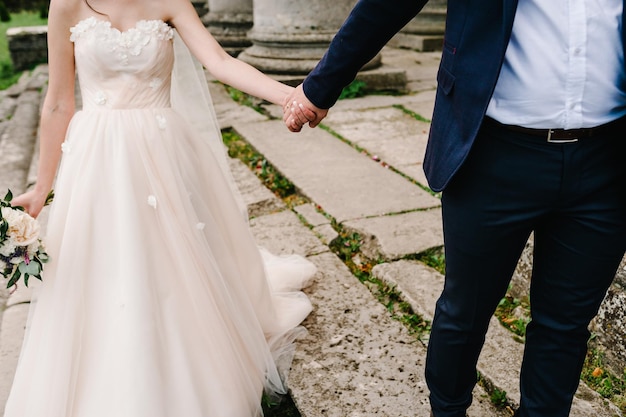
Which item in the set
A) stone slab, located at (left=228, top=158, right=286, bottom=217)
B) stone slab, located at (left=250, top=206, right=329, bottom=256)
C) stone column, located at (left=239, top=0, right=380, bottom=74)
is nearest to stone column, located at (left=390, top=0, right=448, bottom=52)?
stone column, located at (left=239, top=0, right=380, bottom=74)

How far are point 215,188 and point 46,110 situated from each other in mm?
644

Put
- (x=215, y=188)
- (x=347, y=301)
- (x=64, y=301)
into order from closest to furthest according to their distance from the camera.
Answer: (x=64, y=301) < (x=215, y=188) < (x=347, y=301)

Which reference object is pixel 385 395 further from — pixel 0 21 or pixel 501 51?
pixel 0 21

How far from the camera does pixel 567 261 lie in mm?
1546

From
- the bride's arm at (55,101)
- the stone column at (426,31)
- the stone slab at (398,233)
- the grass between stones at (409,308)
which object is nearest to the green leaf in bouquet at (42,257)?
the bride's arm at (55,101)

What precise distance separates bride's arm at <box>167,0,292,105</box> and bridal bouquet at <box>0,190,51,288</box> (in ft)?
2.56

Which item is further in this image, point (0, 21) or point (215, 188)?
point (0, 21)

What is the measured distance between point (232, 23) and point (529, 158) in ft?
23.6

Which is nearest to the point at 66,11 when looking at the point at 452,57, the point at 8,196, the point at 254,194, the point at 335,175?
→ the point at 8,196

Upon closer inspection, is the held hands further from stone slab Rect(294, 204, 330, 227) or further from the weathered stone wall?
the weathered stone wall

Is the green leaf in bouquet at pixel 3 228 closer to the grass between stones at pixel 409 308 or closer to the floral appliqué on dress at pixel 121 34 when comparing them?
the floral appliqué on dress at pixel 121 34

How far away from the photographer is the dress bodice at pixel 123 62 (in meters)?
1.91

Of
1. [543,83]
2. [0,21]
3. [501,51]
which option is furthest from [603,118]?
[0,21]

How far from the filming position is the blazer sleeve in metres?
1.52
